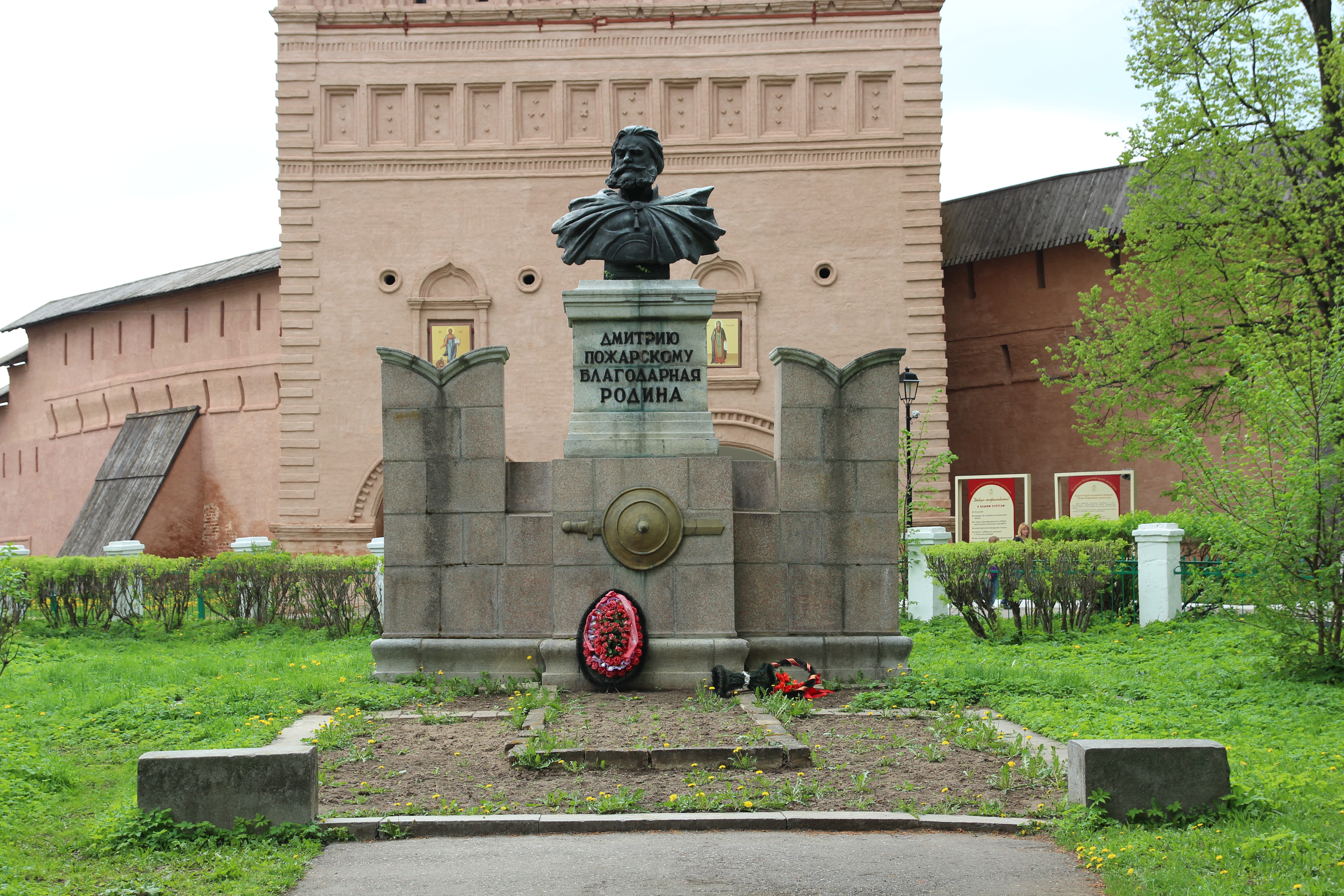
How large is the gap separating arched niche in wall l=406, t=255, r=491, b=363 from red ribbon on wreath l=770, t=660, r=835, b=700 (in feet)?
58.5

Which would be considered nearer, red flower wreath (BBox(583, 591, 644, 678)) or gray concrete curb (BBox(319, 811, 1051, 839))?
gray concrete curb (BBox(319, 811, 1051, 839))

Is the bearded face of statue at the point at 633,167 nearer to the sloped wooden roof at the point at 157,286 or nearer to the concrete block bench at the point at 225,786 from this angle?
the concrete block bench at the point at 225,786

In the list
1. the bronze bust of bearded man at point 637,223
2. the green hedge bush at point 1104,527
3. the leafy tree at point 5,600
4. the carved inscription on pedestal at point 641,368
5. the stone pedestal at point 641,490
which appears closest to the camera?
the leafy tree at point 5,600

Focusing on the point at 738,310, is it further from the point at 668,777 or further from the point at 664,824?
the point at 664,824

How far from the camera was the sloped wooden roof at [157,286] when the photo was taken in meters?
32.7

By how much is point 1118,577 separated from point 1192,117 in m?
9.99

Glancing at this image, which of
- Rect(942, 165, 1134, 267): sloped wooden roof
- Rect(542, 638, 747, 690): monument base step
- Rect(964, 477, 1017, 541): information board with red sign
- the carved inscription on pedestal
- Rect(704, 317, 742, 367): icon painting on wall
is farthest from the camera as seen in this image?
Rect(942, 165, 1134, 267): sloped wooden roof

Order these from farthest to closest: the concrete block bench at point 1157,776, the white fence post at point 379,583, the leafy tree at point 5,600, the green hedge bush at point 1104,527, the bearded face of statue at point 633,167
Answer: the green hedge bush at point 1104,527 < the white fence post at point 379,583 < the bearded face of statue at point 633,167 < the leafy tree at point 5,600 < the concrete block bench at point 1157,776

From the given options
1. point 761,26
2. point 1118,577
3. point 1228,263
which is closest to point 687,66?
point 761,26

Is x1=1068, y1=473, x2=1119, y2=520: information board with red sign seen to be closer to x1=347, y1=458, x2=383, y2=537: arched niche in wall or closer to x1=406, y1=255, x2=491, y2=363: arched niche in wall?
x1=406, y1=255, x2=491, y2=363: arched niche in wall

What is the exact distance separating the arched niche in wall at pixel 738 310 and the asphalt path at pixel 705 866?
20703mm

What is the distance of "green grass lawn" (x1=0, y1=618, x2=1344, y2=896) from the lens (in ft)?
17.6

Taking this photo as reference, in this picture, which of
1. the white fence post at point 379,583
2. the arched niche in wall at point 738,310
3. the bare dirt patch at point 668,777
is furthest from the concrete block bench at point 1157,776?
the arched niche in wall at point 738,310

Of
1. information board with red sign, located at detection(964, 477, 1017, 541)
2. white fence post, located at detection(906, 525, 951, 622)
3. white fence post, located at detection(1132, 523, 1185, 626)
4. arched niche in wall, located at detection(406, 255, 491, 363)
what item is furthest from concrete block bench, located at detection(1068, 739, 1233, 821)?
arched niche in wall, located at detection(406, 255, 491, 363)
